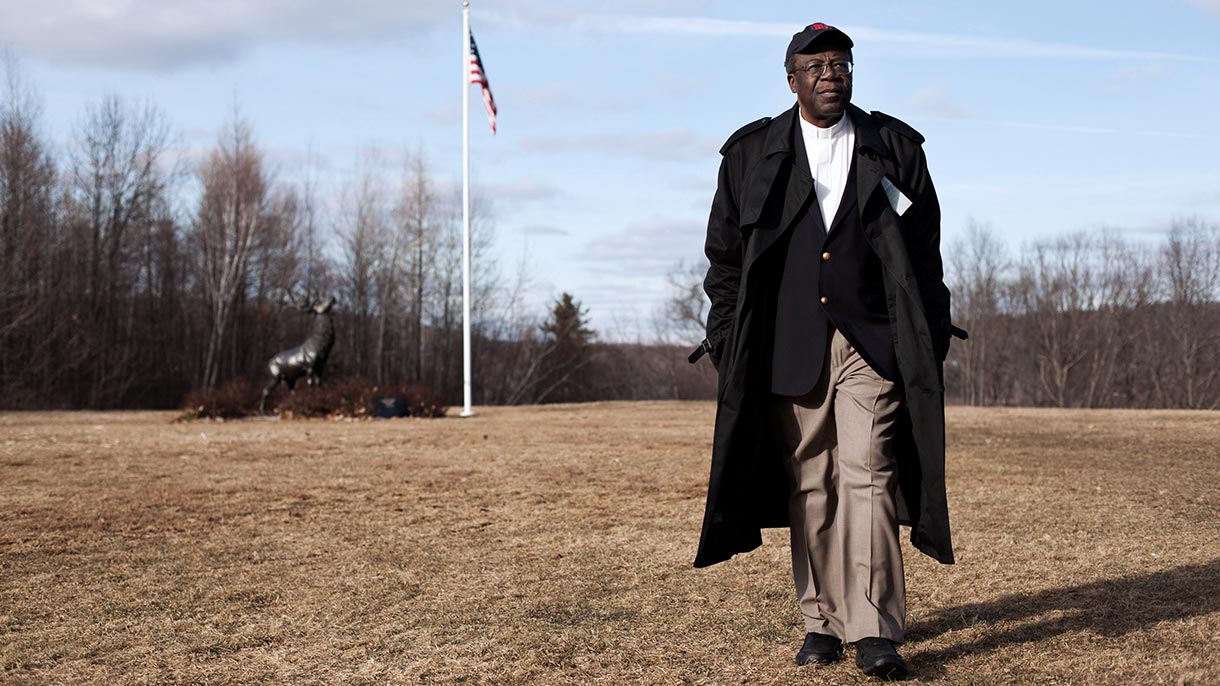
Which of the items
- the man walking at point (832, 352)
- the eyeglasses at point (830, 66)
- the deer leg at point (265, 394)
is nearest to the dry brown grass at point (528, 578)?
the man walking at point (832, 352)

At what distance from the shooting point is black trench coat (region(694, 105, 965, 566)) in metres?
3.43

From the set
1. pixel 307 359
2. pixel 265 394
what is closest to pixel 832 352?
pixel 307 359

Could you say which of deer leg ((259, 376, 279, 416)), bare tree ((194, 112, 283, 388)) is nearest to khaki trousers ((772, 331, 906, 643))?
deer leg ((259, 376, 279, 416))

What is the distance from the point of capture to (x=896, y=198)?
352cm

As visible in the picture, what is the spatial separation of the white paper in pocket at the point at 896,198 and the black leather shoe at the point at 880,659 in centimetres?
140

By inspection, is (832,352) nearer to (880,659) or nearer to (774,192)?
(774,192)

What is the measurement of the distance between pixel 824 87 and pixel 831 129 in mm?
176

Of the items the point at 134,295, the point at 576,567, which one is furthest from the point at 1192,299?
the point at 576,567

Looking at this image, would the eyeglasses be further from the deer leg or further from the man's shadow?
the deer leg

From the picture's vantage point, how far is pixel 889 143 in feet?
11.8

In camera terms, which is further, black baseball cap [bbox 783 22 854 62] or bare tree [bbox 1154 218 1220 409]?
bare tree [bbox 1154 218 1220 409]

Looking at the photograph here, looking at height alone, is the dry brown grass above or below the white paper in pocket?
below

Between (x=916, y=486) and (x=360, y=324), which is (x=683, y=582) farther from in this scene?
(x=360, y=324)

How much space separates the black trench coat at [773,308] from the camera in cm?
343
